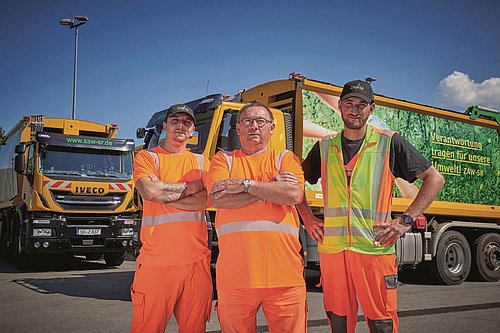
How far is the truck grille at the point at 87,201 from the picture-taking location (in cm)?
1042

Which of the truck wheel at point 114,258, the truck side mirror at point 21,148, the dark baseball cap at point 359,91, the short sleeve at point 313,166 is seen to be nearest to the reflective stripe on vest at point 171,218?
the short sleeve at point 313,166

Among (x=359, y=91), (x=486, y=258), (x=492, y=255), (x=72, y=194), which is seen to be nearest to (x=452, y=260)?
(x=486, y=258)

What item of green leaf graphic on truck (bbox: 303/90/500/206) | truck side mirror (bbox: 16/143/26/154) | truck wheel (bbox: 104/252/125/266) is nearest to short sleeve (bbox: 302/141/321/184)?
green leaf graphic on truck (bbox: 303/90/500/206)

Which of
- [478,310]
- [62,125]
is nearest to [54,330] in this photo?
[478,310]

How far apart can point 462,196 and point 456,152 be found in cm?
85

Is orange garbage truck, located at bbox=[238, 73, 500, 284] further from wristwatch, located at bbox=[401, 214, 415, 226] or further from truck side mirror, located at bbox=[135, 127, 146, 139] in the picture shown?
wristwatch, located at bbox=[401, 214, 415, 226]

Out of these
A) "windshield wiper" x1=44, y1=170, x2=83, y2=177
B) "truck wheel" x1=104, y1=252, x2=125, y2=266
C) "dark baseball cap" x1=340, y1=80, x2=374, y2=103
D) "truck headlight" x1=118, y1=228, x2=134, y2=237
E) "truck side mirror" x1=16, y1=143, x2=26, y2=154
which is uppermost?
"truck side mirror" x1=16, y1=143, x2=26, y2=154

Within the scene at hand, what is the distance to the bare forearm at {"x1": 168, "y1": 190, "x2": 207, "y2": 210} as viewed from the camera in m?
3.24

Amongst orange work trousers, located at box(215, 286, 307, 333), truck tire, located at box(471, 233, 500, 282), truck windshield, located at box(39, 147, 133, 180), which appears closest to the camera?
orange work trousers, located at box(215, 286, 307, 333)

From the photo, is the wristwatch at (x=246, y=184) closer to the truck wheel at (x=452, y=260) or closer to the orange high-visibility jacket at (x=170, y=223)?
the orange high-visibility jacket at (x=170, y=223)

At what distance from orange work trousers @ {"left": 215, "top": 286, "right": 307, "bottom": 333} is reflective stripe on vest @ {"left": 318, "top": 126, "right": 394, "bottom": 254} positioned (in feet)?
1.63

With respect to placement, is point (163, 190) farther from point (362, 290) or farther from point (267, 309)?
point (362, 290)

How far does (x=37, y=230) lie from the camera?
1012cm

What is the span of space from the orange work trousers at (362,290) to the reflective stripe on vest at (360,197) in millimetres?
72
